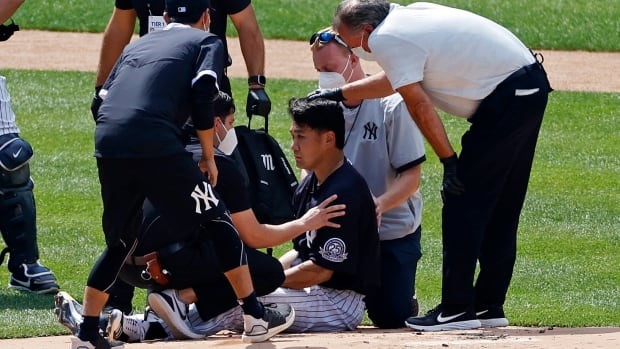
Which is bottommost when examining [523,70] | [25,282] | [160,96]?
[25,282]

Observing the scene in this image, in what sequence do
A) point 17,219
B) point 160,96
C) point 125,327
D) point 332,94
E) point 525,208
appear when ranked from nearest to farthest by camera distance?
point 160,96, point 125,327, point 332,94, point 17,219, point 525,208

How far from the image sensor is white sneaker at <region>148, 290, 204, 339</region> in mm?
5961

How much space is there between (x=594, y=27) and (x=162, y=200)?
424 inches

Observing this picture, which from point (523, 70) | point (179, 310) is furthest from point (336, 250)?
point (523, 70)

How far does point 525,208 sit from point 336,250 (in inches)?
150

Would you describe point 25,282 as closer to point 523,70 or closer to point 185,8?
point 185,8

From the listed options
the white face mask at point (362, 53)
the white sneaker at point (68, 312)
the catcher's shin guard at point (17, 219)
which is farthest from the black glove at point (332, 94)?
the catcher's shin guard at point (17, 219)

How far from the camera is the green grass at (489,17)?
15.0 meters

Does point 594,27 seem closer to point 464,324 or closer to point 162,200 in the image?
point 464,324

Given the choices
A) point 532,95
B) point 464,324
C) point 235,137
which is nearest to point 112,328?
point 235,137

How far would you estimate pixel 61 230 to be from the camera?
884cm

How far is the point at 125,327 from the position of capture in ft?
19.5

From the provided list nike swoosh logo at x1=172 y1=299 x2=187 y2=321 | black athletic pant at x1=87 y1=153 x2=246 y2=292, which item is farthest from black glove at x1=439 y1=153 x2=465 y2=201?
nike swoosh logo at x1=172 y1=299 x2=187 y2=321

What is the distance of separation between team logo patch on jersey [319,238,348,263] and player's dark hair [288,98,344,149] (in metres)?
0.44
